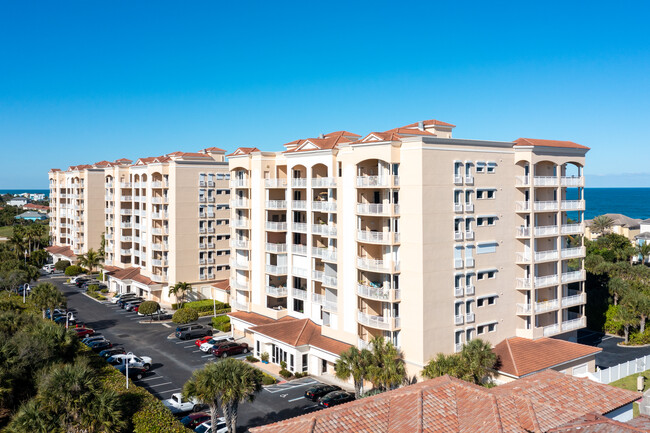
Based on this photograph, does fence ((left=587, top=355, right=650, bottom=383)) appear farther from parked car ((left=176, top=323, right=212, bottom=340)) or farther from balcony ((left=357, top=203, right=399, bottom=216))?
parked car ((left=176, top=323, right=212, bottom=340))

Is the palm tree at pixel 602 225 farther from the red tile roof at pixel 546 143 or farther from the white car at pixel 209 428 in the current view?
the white car at pixel 209 428

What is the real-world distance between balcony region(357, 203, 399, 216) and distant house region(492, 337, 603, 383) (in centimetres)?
1412

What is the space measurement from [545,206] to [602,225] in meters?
89.8

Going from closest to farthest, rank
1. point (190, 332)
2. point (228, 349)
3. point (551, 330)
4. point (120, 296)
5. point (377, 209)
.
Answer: point (377, 209) < point (551, 330) < point (228, 349) < point (190, 332) < point (120, 296)

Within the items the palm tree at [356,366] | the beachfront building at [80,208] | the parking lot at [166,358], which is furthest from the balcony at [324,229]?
the beachfront building at [80,208]

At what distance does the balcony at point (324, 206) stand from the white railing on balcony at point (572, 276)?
71.0ft

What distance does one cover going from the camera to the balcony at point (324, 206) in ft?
148

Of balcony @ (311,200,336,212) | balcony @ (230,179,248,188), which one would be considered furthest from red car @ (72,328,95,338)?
balcony @ (311,200,336,212)

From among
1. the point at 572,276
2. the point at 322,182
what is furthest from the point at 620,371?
the point at 322,182

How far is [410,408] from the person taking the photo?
24.2 meters

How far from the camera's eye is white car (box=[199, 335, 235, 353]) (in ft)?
169

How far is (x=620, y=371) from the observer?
1624 inches

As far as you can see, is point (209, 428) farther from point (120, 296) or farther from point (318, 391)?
point (120, 296)

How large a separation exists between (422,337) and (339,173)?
657 inches
